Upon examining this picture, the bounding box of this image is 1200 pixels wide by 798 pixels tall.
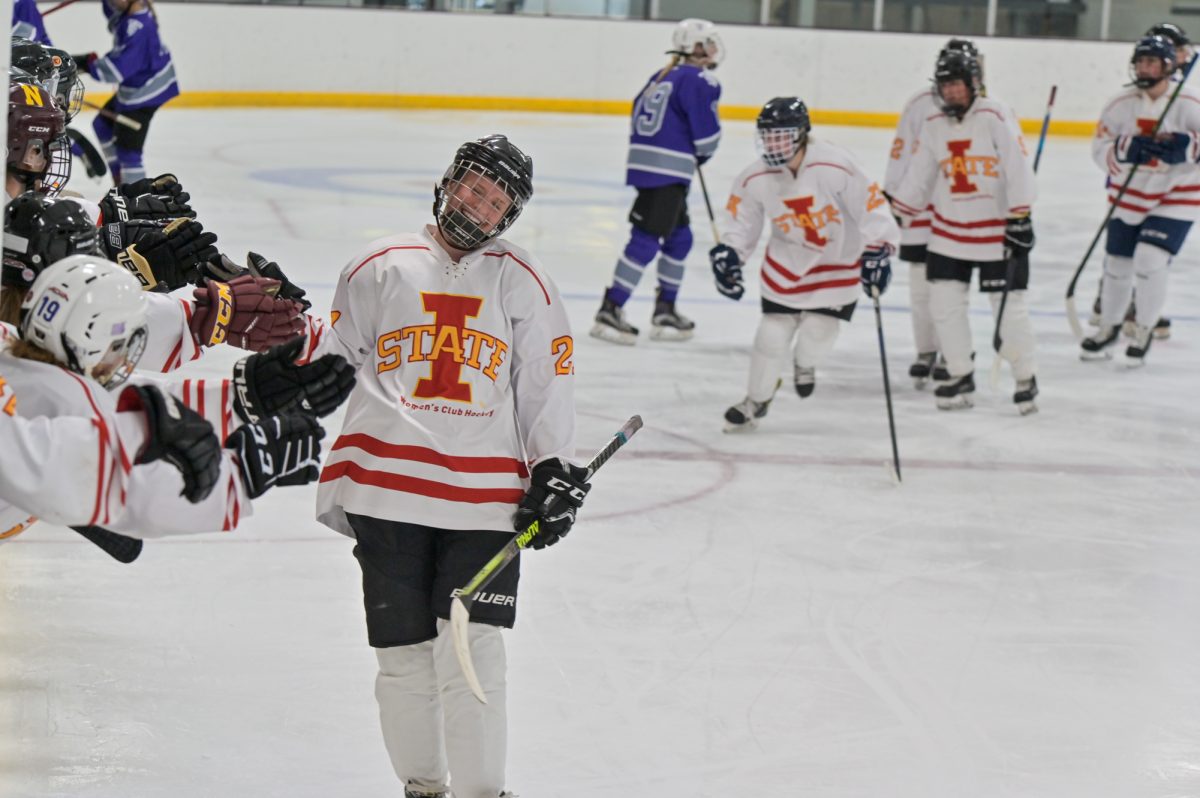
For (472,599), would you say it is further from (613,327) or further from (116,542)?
(613,327)

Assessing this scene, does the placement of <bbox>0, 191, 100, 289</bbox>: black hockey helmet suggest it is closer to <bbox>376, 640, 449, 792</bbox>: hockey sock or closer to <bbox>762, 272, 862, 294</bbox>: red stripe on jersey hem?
<bbox>376, 640, 449, 792</bbox>: hockey sock

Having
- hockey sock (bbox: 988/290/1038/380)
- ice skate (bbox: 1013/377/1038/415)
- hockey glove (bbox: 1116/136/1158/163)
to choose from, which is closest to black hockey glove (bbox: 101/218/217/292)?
hockey sock (bbox: 988/290/1038/380)

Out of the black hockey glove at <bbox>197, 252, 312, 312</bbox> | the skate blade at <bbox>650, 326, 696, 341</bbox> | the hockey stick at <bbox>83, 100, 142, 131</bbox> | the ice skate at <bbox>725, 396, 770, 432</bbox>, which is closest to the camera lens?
the black hockey glove at <bbox>197, 252, 312, 312</bbox>

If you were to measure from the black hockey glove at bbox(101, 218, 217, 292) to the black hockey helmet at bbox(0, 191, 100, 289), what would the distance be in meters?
0.47

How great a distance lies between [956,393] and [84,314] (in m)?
4.51

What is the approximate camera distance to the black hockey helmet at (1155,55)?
6.58 m

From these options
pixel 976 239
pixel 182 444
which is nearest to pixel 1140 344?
pixel 976 239

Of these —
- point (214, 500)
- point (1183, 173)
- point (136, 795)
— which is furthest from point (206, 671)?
point (1183, 173)

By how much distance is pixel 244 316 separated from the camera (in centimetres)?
272

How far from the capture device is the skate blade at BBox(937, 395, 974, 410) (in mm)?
6090

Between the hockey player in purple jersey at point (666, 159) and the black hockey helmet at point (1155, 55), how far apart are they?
1706 mm

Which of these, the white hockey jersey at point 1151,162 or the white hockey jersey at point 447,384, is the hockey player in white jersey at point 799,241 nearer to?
the white hockey jersey at point 1151,162

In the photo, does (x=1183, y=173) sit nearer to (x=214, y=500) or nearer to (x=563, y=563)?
(x=563, y=563)

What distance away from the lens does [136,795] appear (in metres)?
2.82
